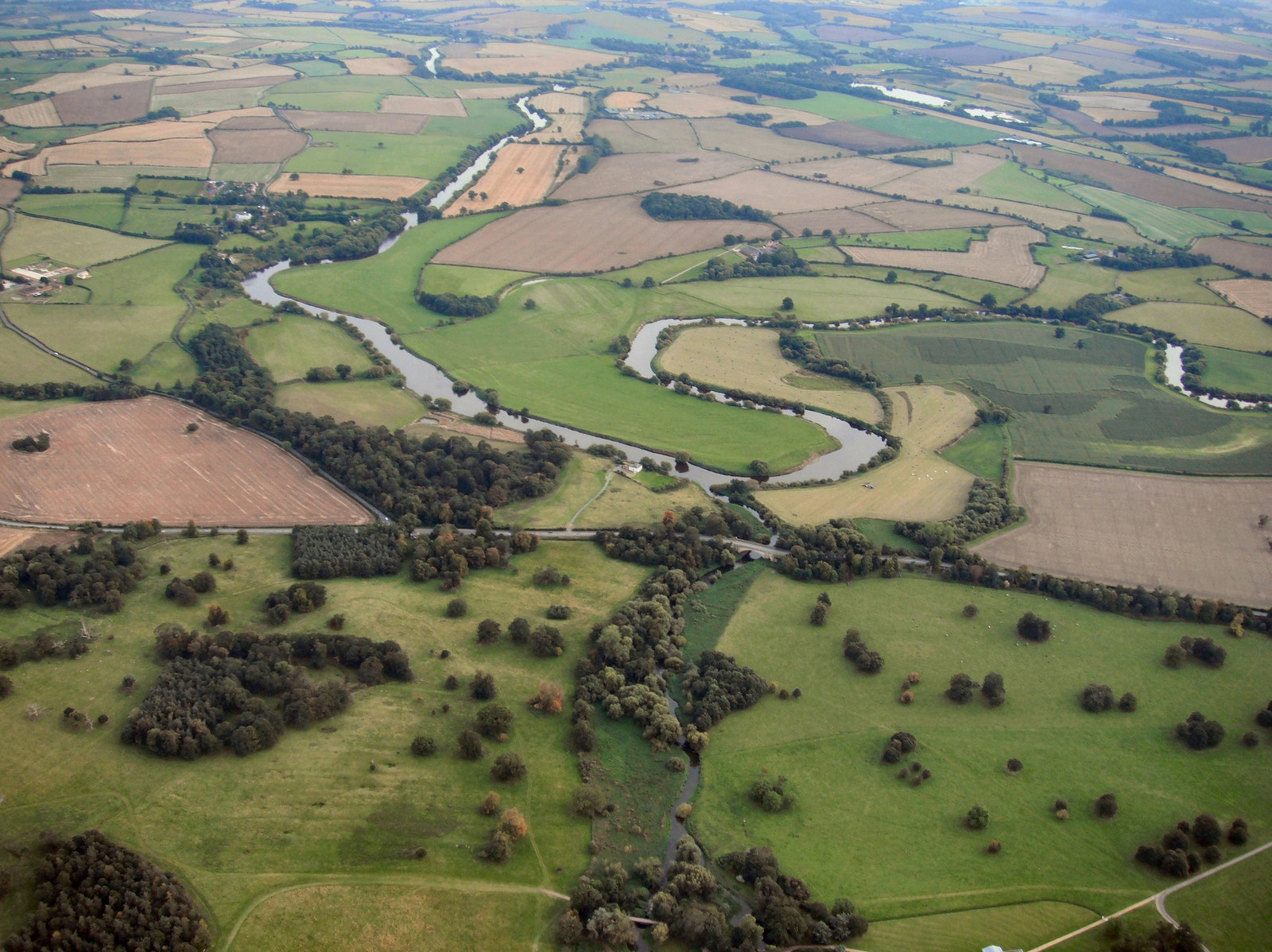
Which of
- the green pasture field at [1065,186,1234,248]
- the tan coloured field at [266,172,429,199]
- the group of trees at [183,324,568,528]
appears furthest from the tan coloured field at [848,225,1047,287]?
the tan coloured field at [266,172,429,199]

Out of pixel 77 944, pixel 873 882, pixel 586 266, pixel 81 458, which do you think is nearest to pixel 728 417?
pixel 586 266

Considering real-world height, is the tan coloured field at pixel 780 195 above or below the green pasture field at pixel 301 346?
above

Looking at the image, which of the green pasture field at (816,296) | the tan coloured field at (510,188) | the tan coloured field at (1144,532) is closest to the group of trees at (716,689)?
the tan coloured field at (1144,532)

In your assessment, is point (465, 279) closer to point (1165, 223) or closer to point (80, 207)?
point (80, 207)

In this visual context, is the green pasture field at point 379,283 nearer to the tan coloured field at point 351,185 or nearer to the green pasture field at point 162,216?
the tan coloured field at point 351,185

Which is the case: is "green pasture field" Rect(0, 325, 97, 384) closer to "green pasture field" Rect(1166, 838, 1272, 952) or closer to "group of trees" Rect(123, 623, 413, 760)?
"group of trees" Rect(123, 623, 413, 760)

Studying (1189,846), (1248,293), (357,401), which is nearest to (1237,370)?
(1248,293)

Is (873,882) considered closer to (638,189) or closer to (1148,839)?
(1148,839)
